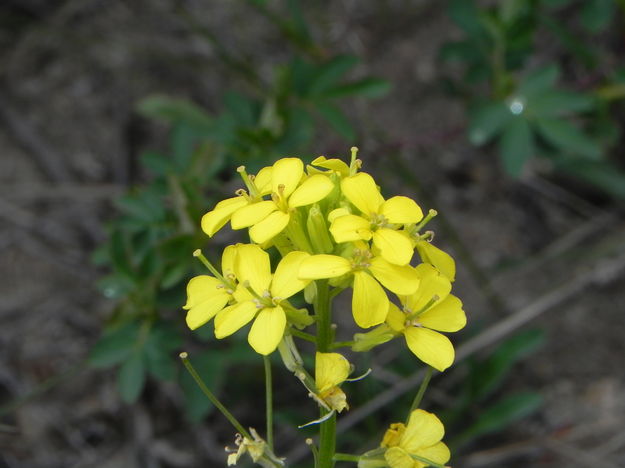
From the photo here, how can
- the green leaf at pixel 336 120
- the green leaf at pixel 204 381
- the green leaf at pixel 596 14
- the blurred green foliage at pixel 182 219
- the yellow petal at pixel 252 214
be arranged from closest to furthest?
1. the yellow petal at pixel 252 214
2. the blurred green foliage at pixel 182 219
3. the green leaf at pixel 204 381
4. the green leaf at pixel 336 120
5. the green leaf at pixel 596 14

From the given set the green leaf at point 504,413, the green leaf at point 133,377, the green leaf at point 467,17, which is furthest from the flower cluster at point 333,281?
the green leaf at point 467,17

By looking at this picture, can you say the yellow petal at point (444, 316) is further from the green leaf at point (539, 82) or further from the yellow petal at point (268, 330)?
the green leaf at point (539, 82)

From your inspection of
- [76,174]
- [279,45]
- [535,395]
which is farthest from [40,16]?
[535,395]

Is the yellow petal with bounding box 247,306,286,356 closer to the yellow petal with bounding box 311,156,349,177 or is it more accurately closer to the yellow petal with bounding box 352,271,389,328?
the yellow petal with bounding box 352,271,389,328

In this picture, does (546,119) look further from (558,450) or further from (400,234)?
(400,234)

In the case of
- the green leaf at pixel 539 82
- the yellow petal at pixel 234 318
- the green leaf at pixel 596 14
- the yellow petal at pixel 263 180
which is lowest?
the yellow petal at pixel 234 318

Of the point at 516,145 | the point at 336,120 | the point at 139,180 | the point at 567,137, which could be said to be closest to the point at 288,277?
the point at 336,120

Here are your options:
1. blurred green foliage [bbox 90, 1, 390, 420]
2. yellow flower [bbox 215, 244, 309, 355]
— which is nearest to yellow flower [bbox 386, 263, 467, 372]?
yellow flower [bbox 215, 244, 309, 355]

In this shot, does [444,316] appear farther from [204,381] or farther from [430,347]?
Result: [204,381]
